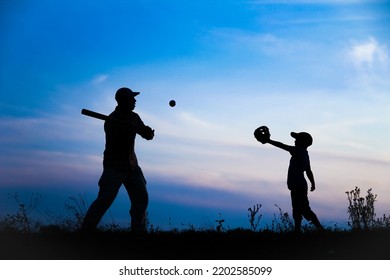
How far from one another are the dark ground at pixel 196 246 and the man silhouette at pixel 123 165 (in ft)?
1.27

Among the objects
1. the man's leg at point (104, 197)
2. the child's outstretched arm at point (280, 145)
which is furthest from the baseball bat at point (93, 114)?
the child's outstretched arm at point (280, 145)

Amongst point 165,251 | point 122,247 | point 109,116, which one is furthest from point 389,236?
point 109,116

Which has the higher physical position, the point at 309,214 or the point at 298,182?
the point at 298,182

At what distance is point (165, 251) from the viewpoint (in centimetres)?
882

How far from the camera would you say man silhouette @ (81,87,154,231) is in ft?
33.0

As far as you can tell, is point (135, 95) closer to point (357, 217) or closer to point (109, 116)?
point (109, 116)

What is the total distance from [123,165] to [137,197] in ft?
2.09

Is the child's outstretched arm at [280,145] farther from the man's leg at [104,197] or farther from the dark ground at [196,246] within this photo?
the man's leg at [104,197]

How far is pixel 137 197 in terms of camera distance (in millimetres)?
10297

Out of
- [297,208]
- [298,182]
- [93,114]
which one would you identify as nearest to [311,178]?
[298,182]

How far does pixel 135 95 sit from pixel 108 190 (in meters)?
1.85

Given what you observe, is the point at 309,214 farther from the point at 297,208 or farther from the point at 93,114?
the point at 93,114

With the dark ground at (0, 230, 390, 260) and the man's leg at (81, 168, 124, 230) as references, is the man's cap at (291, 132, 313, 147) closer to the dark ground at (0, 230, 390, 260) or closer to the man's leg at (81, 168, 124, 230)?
the dark ground at (0, 230, 390, 260)

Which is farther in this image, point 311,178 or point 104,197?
point 311,178
